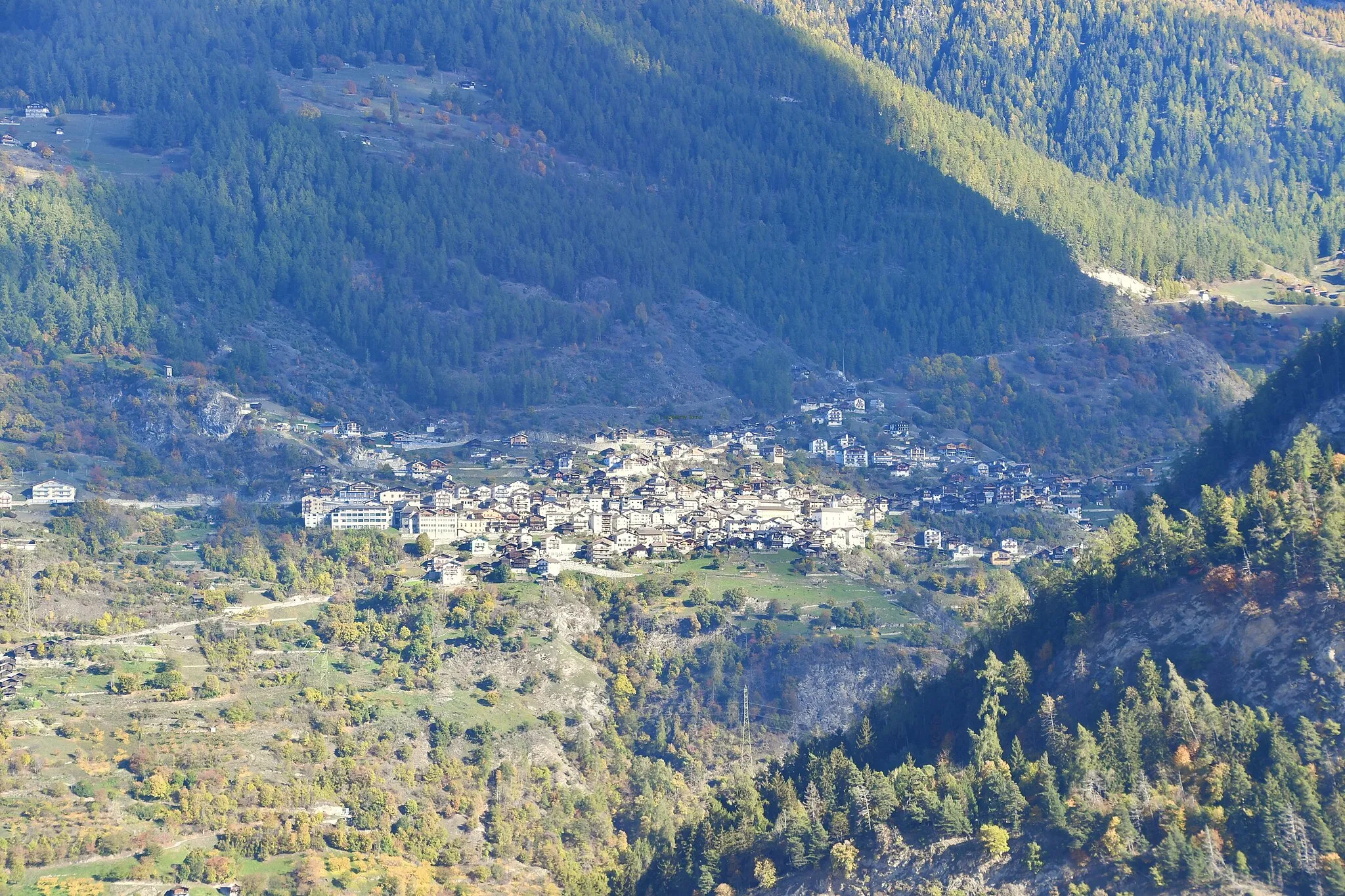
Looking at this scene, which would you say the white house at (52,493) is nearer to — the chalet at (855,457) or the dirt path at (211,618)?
the dirt path at (211,618)

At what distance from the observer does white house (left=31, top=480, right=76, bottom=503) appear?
126 m

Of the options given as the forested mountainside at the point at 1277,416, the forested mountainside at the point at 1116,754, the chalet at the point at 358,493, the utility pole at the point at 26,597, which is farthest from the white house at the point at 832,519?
the forested mountainside at the point at 1116,754

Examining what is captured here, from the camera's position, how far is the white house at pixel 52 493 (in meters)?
126

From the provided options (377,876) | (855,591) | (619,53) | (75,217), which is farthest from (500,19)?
(377,876)

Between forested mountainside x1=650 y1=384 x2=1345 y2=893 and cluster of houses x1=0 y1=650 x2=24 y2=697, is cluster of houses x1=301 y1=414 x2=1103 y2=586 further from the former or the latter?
forested mountainside x1=650 y1=384 x2=1345 y2=893

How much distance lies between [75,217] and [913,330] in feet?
179

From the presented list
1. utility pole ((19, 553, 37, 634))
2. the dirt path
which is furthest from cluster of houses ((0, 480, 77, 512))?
the dirt path

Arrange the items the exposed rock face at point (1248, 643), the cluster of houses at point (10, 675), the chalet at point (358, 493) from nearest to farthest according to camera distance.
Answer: the exposed rock face at point (1248, 643)
the cluster of houses at point (10, 675)
the chalet at point (358, 493)

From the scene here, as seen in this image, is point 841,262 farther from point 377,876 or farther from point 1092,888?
point 1092,888

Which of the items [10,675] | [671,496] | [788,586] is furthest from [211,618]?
[671,496]

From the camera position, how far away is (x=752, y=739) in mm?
110000

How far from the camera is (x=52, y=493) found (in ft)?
416

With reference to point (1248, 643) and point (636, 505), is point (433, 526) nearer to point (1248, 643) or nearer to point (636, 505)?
point (636, 505)

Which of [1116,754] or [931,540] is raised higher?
[1116,754]
